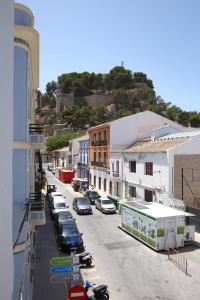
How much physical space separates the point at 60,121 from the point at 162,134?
9302cm

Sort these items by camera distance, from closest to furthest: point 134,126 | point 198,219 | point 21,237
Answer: point 21,237 → point 198,219 → point 134,126

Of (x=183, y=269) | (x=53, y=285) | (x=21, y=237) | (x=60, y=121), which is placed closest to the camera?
(x=21, y=237)

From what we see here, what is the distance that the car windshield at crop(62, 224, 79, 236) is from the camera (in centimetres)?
2089

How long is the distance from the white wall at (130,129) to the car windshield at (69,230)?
66.8 ft

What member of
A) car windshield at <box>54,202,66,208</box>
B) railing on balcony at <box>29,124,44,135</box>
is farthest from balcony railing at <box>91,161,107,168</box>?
railing on balcony at <box>29,124,44,135</box>

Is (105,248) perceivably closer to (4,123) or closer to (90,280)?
(90,280)

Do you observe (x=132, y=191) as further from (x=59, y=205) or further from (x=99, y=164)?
(x=99, y=164)

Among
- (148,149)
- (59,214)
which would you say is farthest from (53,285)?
(148,149)

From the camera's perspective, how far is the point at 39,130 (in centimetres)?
1310

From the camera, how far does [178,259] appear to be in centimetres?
1844

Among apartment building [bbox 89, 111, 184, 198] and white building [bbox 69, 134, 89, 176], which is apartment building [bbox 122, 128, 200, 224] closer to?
apartment building [bbox 89, 111, 184, 198]

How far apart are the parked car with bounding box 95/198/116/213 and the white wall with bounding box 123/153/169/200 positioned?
10.5ft

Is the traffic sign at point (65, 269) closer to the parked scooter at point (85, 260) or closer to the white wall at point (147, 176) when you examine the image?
the parked scooter at point (85, 260)

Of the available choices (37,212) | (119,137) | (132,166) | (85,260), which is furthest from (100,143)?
(37,212)
